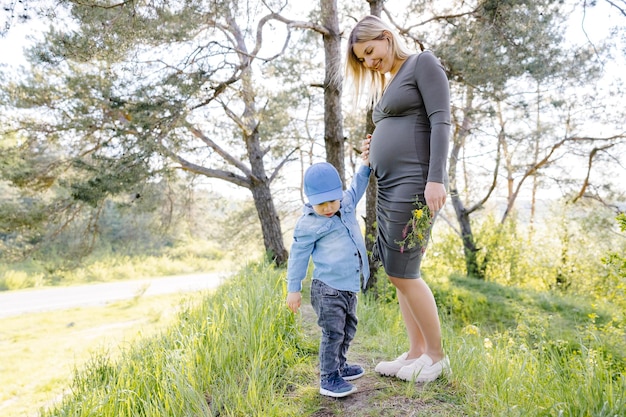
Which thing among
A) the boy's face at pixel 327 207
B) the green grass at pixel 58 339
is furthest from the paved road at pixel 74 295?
the boy's face at pixel 327 207

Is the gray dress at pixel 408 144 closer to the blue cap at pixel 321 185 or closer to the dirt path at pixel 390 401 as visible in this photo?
the blue cap at pixel 321 185

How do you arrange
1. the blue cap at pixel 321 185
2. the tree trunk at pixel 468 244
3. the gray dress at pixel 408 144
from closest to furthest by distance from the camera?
the gray dress at pixel 408 144, the blue cap at pixel 321 185, the tree trunk at pixel 468 244

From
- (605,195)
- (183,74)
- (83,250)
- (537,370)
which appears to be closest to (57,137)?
(83,250)

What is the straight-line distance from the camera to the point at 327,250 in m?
2.03

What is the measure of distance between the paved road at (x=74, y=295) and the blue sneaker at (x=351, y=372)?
7231mm

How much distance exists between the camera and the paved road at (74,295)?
10.2 m

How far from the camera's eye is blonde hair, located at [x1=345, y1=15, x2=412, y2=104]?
1986 millimetres

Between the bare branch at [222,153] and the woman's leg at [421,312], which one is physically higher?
the bare branch at [222,153]

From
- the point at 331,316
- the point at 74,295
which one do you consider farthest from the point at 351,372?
the point at 74,295

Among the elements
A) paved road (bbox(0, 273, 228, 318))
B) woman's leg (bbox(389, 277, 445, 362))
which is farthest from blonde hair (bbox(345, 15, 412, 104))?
paved road (bbox(0, 273, 228, 318))

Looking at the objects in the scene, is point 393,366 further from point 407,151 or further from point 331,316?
point 407,151

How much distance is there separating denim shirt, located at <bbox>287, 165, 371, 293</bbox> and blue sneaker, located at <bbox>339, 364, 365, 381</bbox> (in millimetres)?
500

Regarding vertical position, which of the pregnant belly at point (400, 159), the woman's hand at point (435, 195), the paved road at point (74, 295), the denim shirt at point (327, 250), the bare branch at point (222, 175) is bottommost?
the paved road at point (74, 295)

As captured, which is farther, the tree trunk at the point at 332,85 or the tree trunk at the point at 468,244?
the tree trunk at the point at 468,244
